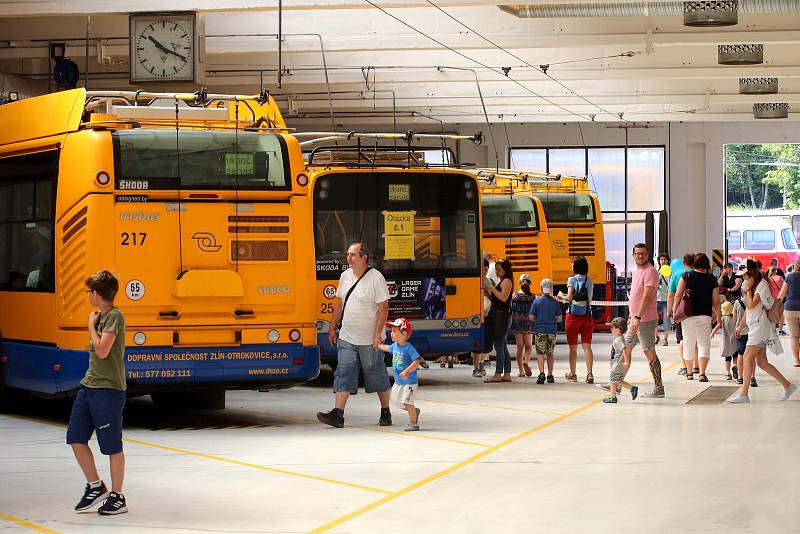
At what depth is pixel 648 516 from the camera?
8570 millimetres

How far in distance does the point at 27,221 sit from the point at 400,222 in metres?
5.60

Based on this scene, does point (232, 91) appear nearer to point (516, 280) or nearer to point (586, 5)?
point (516, 280)

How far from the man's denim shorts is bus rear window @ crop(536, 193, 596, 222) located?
54.0ft

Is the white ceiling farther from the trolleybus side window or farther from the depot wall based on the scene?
the depot wall

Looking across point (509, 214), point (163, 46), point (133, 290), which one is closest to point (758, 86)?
point (509, 214)

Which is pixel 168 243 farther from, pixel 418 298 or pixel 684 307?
pixel 684 307

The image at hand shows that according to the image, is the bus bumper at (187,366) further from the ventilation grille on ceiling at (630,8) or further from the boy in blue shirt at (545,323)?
the ventilation grille on ceiling at (630,8)

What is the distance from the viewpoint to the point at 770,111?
35.5 meters

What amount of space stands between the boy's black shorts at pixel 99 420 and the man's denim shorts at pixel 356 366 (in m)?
4.83

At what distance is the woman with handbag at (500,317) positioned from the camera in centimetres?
1950

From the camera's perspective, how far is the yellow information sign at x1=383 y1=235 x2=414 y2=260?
18.3m

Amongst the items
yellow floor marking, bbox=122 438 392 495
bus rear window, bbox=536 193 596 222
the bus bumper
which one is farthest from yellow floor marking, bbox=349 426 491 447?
bus rear window, bbox=536 193 596 222

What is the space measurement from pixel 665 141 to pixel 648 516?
37207mm

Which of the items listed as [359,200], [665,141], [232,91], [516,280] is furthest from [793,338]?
[665,141]
